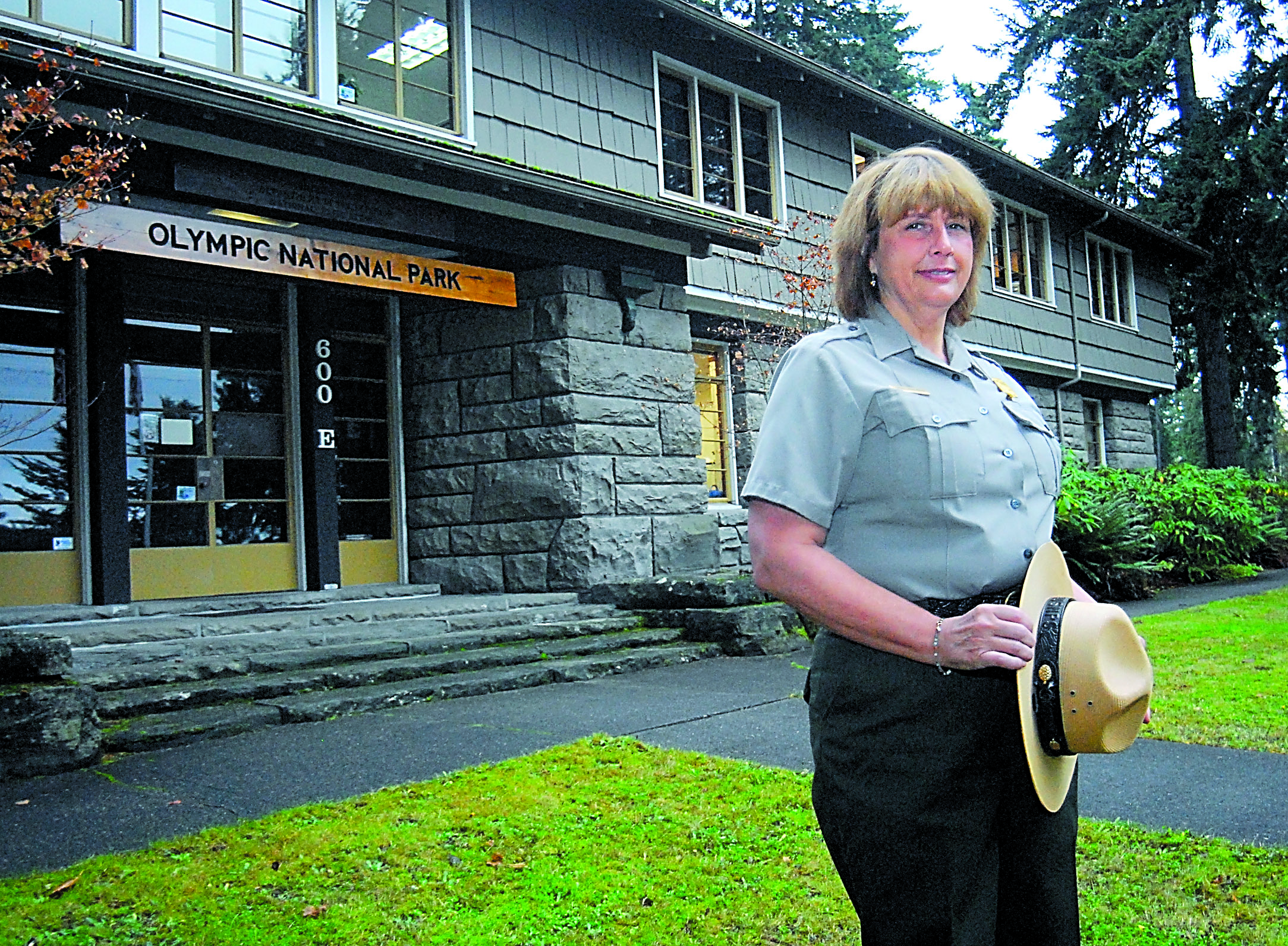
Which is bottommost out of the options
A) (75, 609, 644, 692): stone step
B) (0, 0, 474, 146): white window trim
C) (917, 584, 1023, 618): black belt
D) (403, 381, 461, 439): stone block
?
(75, 609, 644, 692): stone step

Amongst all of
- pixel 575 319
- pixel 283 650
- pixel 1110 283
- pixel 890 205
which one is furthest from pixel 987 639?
pixel 1110 283

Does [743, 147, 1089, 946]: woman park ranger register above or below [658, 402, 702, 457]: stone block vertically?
below

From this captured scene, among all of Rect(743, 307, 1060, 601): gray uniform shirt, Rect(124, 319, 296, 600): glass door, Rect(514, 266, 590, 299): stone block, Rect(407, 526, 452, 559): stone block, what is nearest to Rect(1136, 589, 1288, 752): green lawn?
Rect(743, 307, 1060, 601): gray uniform shirt

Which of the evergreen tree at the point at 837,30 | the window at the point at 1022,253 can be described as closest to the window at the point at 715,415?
the window at the point at 1022,253

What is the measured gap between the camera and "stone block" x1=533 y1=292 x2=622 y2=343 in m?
9.51

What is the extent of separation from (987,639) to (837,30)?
27967 millimetres

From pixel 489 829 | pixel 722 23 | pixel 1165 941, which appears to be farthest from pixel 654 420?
pixel 1165 941

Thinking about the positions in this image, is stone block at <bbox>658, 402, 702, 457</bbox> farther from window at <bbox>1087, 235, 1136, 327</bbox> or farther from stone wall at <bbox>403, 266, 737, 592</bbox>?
window at <bbox>1087, 235, 1136, 327</bbox>

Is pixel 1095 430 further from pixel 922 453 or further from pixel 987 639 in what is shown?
pixel 987 639

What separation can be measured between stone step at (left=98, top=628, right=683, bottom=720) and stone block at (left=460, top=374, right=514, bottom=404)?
2.46 meters

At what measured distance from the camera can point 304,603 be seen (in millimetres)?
9086

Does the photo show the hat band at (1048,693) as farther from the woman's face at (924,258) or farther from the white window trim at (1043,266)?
the white window trim at (1043,266)

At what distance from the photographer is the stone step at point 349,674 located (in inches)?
238

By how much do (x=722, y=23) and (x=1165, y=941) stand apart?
33.4 ft
